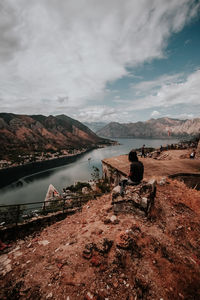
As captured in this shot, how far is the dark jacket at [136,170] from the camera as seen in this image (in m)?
6.43

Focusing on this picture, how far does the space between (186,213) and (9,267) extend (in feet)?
28.1

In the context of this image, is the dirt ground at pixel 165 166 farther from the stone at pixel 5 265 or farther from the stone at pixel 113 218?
the stone at pixel 5 265

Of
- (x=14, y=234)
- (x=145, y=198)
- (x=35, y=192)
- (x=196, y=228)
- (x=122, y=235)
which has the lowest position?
(x=35, y=192)

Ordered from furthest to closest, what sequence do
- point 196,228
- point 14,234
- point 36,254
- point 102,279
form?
point 14,234, point 196,228, point 36,254, point 102,279

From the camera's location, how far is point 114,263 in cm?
404

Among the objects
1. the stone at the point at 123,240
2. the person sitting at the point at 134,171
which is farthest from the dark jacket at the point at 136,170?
the stone at the point at 123,240

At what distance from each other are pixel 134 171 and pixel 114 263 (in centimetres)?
382

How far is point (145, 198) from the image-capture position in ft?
20.6

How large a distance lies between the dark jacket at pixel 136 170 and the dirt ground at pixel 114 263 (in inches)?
68.4

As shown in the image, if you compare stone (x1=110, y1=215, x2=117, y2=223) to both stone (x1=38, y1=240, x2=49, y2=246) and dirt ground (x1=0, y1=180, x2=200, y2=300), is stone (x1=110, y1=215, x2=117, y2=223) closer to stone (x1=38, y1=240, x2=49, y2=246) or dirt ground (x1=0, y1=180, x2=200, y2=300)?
dirt ground (x1=0, y1=180, x2=200, y2=300)

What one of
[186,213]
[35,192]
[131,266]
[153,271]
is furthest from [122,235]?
[35,192]

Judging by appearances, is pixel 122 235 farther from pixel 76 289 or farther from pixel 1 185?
pixel 1 185

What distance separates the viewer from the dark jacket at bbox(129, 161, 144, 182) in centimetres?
643

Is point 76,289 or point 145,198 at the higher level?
point 145,198
